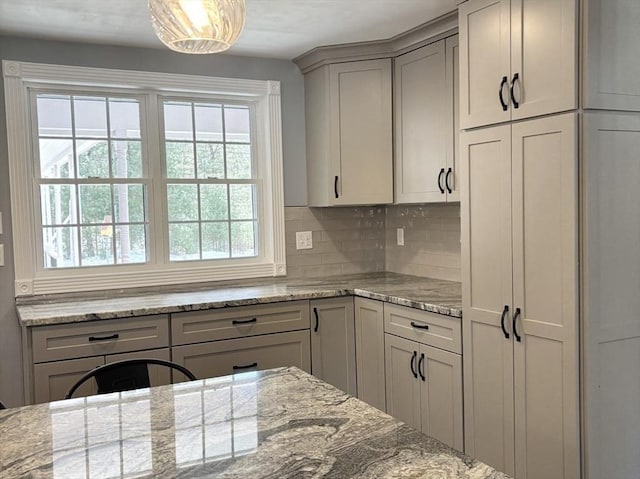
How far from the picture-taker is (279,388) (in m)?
1.68

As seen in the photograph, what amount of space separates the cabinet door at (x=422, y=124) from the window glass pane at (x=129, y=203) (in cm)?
160

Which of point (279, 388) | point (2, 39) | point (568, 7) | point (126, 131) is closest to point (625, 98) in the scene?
point (568, 7)

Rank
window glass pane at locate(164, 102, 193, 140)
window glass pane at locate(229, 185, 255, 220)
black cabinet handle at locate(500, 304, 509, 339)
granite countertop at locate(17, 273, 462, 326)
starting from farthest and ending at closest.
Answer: window glass pane at locate(229, 185, 255, 220), window glass pane at locate(164, 102, 193, 140), granite countertop at locate(17, 273, 462, 326), black cabinet handle at locate(500, 304, 509, 339)

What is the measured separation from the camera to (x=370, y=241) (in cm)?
435

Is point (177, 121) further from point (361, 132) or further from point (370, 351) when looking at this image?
point (370, 351)

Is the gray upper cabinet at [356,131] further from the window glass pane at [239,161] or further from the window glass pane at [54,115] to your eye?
the window glass pane at [54,115]

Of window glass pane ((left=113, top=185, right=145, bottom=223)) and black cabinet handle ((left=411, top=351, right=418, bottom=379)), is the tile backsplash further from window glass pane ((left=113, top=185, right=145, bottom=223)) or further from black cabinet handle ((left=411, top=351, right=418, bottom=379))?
window glass pane ((left=113, top=185, right=145, bottom=223))

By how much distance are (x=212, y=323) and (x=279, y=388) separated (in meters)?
1.62

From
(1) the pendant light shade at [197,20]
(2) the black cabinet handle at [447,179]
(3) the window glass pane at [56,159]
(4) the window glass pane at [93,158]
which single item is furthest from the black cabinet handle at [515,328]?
(3) the window glass pane at [56,159]

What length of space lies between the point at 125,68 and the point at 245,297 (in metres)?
1.56

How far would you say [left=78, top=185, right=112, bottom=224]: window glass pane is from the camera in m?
3.61

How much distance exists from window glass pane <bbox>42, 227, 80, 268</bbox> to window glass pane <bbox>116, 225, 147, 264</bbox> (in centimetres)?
25

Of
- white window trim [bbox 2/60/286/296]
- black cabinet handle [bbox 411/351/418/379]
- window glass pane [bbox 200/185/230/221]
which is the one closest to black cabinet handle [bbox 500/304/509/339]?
black cabinet handle [bbox 411/351/418/379]

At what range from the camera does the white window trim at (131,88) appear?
3340mm
